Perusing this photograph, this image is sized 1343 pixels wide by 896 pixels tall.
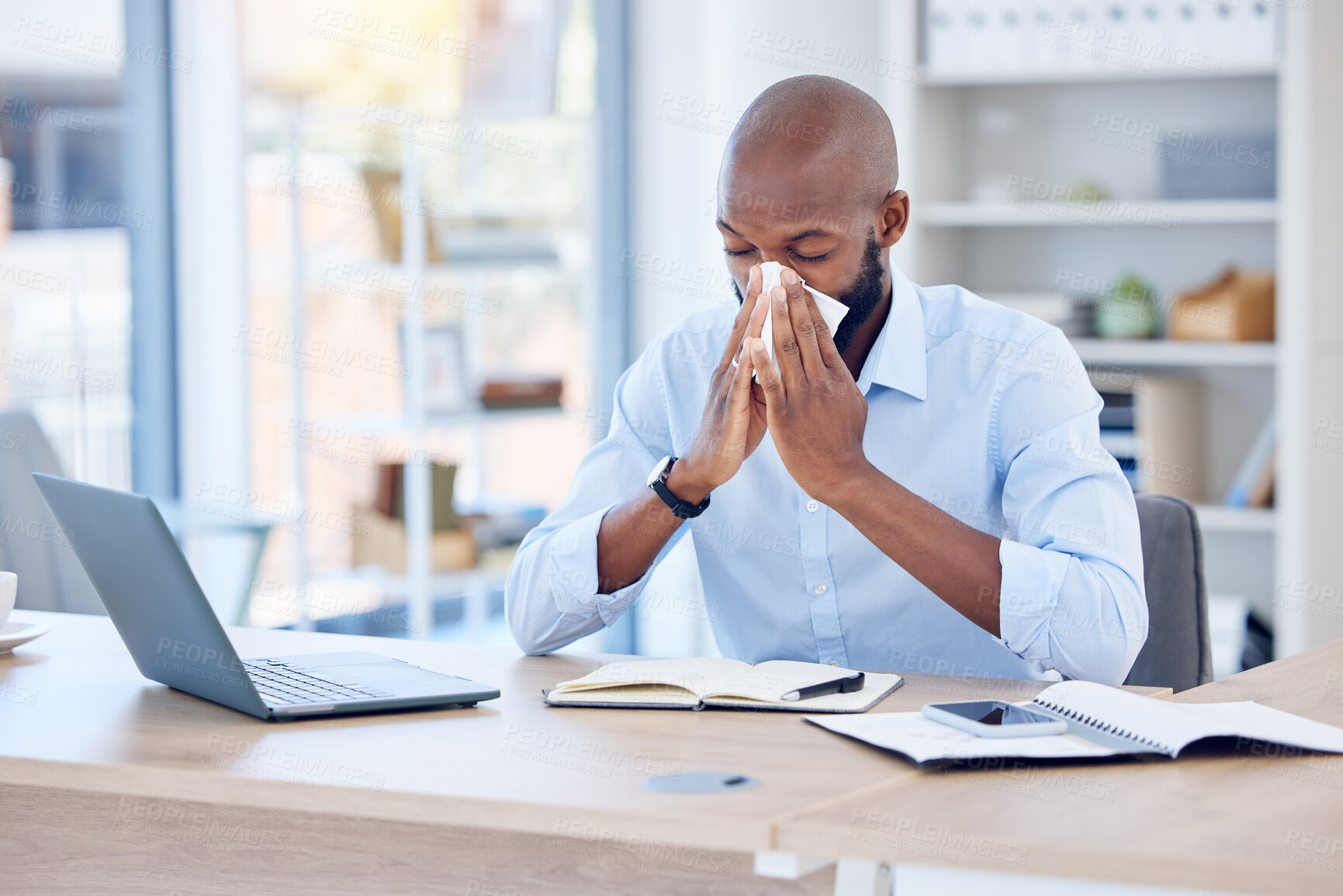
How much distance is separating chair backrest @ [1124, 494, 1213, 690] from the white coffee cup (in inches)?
48.3

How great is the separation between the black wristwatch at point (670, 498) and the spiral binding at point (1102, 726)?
18.0 inches

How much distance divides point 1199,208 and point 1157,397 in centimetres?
43

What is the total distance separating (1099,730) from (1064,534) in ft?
1.25

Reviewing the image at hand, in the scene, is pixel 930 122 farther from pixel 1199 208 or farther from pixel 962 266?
pixel 1199 208

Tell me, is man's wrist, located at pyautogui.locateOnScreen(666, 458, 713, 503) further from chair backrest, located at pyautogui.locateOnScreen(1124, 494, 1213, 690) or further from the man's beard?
chair backrest, located at pyautogui.locateOnScreen(1124, 494, 1213, 690)

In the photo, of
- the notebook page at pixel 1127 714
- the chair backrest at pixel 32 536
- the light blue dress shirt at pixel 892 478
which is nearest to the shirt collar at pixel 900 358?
the light blue dress shirt at pixel 892 478

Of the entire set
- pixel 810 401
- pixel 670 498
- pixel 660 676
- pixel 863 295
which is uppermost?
pixel 863 295

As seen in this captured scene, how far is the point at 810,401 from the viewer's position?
139 cm

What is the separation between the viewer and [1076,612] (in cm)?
131

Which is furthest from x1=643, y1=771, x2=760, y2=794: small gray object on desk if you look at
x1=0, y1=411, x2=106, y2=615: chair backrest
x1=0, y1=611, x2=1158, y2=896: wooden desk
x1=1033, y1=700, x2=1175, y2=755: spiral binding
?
x1=0, y1=411, x2=106, y2=615: chair backrest

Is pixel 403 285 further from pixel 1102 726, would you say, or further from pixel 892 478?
pixel 1102 726

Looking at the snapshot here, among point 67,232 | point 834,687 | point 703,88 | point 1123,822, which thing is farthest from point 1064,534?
point 703,88

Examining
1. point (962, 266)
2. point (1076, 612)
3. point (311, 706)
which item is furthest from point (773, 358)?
point (962, 266)

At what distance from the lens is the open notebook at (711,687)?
3.79 feet
